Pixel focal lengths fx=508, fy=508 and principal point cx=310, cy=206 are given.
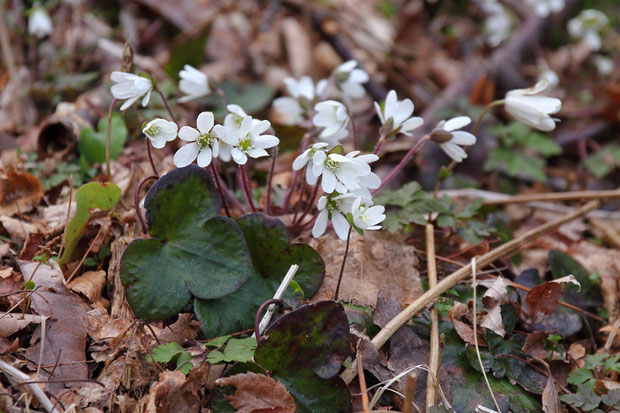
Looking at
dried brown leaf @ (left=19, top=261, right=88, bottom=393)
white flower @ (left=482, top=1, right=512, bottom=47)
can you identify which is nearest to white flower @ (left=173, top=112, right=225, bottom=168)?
dried brown leaf @ (left=19, top=261, right=88, bottom=393)

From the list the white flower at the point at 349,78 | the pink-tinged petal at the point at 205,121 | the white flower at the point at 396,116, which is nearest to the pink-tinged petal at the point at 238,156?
the pink-tinged petal at the point at 205,121

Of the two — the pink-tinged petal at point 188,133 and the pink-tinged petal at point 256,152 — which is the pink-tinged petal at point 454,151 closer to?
the pink-tinged petal at point 256,152

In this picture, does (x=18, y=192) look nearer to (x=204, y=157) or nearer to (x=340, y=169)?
(x=204, y=157)

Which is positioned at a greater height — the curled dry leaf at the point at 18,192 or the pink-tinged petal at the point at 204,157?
the pink-tinged petal at the point at 204,157

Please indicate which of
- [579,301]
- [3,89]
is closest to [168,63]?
[3,89]

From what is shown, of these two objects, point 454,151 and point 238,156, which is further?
point 454,151

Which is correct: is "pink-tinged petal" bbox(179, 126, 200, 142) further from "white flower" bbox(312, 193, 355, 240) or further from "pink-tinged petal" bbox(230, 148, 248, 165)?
"white flower" bbox(312, 193, 355, 240)

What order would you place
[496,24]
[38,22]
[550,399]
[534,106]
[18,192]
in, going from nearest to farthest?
1. [550,399]
2. [534,106]
3. [18,192]
4. [38,22]
5. [496,24]

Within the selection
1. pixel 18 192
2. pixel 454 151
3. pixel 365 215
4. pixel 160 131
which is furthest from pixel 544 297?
pixel 18 192
